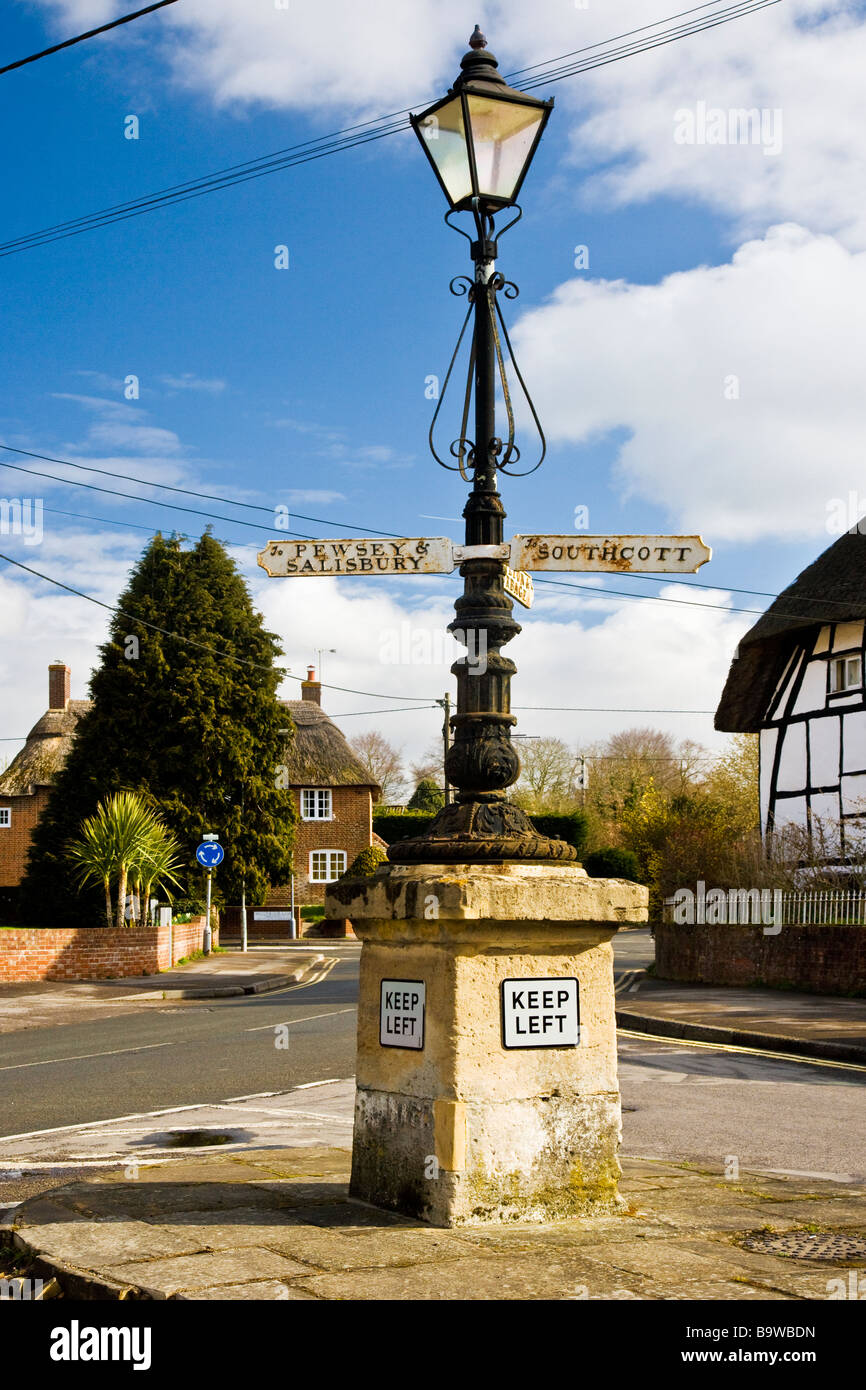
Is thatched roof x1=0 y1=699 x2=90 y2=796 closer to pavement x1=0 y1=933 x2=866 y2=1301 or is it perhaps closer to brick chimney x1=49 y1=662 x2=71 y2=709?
brick chimney x1=49 y1=662 x2=71 y2=709

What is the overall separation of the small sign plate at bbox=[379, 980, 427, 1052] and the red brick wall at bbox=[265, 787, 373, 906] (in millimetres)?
43996

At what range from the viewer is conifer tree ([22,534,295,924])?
34562 mm

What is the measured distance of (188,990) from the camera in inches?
859

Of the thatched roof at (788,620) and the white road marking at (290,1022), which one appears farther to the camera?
the thatched roof at (788,620)

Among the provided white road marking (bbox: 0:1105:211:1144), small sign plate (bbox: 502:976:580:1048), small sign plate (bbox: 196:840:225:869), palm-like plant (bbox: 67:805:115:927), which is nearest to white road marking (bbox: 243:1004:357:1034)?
white road marking (bbox: 0:1105:211:1144)

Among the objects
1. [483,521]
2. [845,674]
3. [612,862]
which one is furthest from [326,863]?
[483,521]

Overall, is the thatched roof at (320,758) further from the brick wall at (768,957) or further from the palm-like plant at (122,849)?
the brick wall at (768,957)

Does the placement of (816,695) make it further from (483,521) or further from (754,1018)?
(483,521)

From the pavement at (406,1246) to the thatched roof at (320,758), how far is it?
4298 centimetres

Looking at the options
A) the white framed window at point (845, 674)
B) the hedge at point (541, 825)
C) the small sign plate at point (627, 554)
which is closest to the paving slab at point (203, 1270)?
the small sign plate at point (627, 554)

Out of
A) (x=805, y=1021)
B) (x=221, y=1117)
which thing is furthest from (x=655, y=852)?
(x=221, y=1117)

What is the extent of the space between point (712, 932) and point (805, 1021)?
6964 mm

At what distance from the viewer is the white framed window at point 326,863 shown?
161ft
